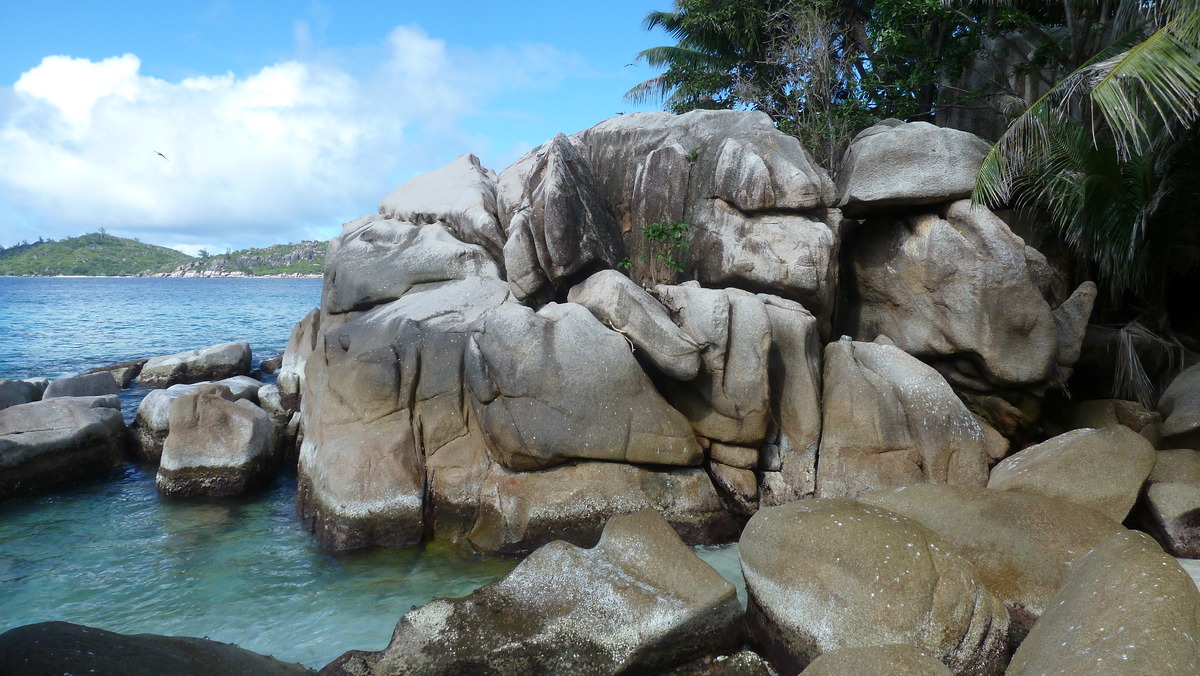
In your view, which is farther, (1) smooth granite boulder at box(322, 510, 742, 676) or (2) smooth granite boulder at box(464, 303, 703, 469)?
(2) smooth granite boulder at box(464, 303, 703, 469)

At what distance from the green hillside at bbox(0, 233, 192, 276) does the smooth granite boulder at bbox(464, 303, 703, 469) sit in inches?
5948

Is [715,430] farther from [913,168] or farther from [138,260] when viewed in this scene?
[138,260]

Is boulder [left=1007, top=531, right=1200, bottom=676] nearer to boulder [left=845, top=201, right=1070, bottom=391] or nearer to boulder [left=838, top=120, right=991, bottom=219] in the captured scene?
boulder [left=845, top=201, right=1070, bottom=391]

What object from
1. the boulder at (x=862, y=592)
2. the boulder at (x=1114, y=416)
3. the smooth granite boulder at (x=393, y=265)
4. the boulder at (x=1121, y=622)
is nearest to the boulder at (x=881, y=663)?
the boulder at (x=1121, y=622)

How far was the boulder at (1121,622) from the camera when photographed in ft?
13.8

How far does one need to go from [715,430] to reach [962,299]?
15.0 ft

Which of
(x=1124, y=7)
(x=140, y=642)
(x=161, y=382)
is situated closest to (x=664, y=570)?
(x=140, y=642)

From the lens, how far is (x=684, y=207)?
12539mm

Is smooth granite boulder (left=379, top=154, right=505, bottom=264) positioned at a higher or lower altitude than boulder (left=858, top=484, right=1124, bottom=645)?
higher

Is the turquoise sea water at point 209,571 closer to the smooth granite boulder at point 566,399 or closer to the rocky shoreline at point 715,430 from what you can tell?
the rocky shoreline at point 715,430

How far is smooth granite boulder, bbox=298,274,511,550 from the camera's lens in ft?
30.8

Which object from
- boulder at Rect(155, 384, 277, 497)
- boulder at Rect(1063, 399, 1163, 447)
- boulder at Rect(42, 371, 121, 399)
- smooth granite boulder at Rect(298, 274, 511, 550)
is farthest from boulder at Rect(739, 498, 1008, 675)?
boulder at Rect(42, 371, 121, 399)

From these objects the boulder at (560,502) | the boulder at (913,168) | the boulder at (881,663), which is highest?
the boulder at (913,168)

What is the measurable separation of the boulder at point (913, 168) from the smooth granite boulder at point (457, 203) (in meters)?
6.20
